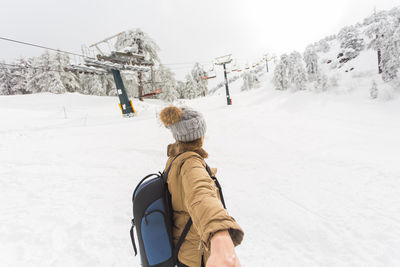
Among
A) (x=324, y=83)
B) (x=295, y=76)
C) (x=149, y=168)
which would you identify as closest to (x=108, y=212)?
(x=149, y=168)

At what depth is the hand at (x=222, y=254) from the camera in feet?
2.42

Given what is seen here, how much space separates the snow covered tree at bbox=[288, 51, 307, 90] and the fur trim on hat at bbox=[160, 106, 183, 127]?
19439 millimetres

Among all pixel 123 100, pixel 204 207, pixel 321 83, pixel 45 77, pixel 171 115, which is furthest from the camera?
pixel 45 77

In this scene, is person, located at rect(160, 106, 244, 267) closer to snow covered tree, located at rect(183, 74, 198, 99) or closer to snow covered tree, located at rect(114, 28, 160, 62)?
snow covered tree, located at rect(114, 28, 160, 62)

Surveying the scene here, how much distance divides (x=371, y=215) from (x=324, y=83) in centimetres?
1462

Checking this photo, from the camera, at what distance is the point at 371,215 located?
3.57 m

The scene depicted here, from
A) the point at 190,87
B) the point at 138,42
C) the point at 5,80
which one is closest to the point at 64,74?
the point at 5,80

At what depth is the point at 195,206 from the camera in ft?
3.15

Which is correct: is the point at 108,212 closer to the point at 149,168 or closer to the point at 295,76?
the point at 149,168

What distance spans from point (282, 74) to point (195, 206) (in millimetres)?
23500

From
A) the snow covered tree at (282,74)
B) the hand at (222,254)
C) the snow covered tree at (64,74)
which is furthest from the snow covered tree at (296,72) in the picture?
the snow covered tree at (64,74)

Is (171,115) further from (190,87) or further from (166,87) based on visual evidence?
(190,87)

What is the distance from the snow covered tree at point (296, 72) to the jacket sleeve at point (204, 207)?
1971cm

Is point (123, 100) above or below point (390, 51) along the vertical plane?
below
